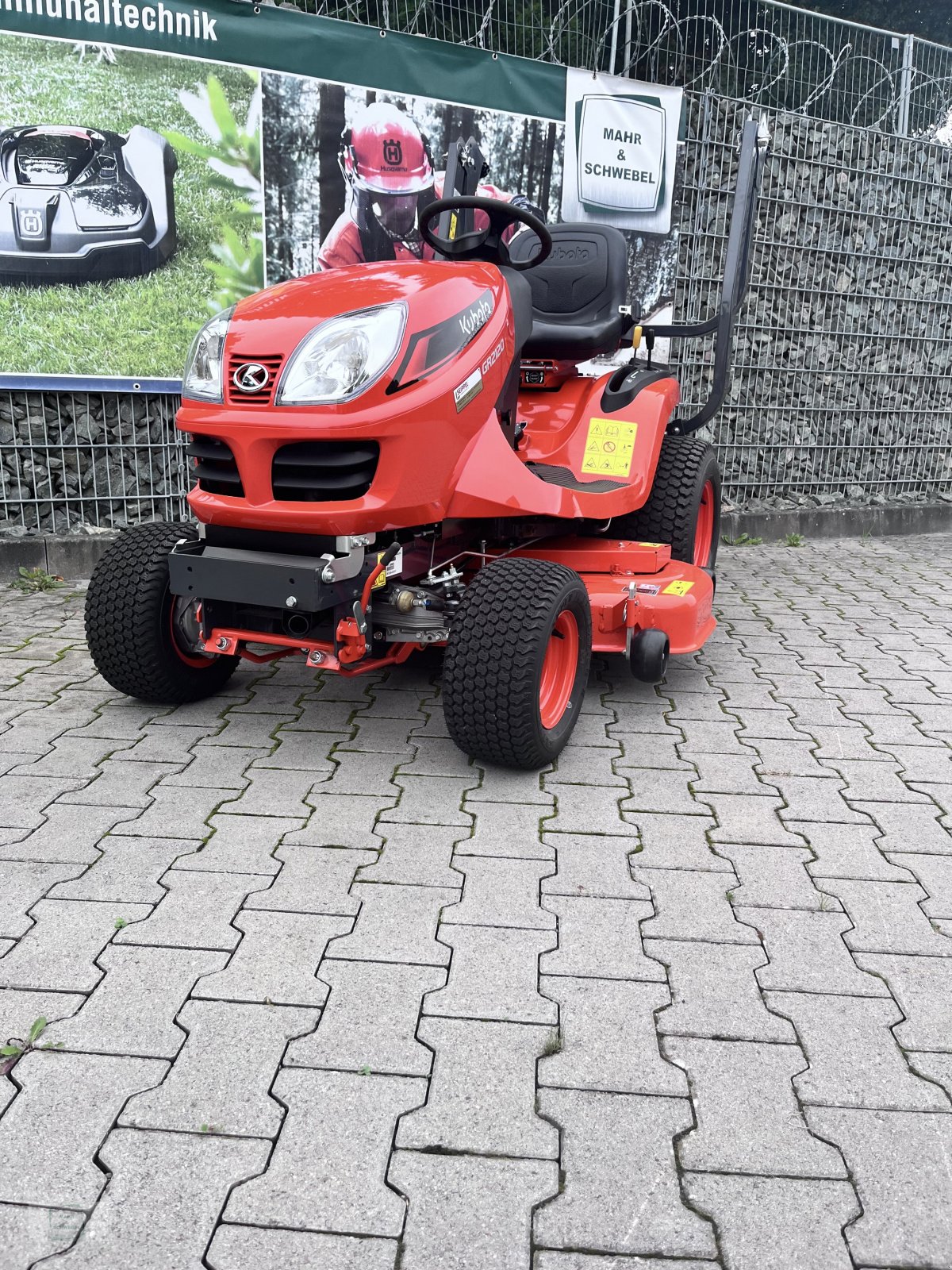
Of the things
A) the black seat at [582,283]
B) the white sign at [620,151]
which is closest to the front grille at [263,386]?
the black seat at [582,283]

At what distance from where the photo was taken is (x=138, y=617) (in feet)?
12.5

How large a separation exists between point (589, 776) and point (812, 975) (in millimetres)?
1223

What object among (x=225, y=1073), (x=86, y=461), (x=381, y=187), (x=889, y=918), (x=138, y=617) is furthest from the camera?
(x=381, y=187)

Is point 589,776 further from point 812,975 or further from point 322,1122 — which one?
point 322,1122

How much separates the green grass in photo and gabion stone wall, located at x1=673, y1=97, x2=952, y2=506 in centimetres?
322

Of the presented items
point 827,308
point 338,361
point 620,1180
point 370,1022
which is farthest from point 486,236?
point 827,308

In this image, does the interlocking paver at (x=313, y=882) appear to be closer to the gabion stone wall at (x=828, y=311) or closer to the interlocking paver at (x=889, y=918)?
the interlocking paver at (x=889, y=918)

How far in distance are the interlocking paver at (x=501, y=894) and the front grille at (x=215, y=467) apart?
133 cm

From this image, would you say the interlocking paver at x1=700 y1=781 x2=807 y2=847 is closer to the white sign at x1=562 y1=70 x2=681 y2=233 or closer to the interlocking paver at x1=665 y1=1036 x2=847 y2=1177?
the interlocking paver at x1=665 y1=1036 x2=847 y2=1177

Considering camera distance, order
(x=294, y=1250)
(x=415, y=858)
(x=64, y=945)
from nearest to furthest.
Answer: (x=294, y=1250) → (x=64, y=945) → (x=415, y=858)

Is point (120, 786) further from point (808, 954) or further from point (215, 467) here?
point (808, 954)

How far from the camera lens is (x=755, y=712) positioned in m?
4.32

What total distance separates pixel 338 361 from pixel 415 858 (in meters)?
1.41

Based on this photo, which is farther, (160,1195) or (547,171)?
(547,171)
